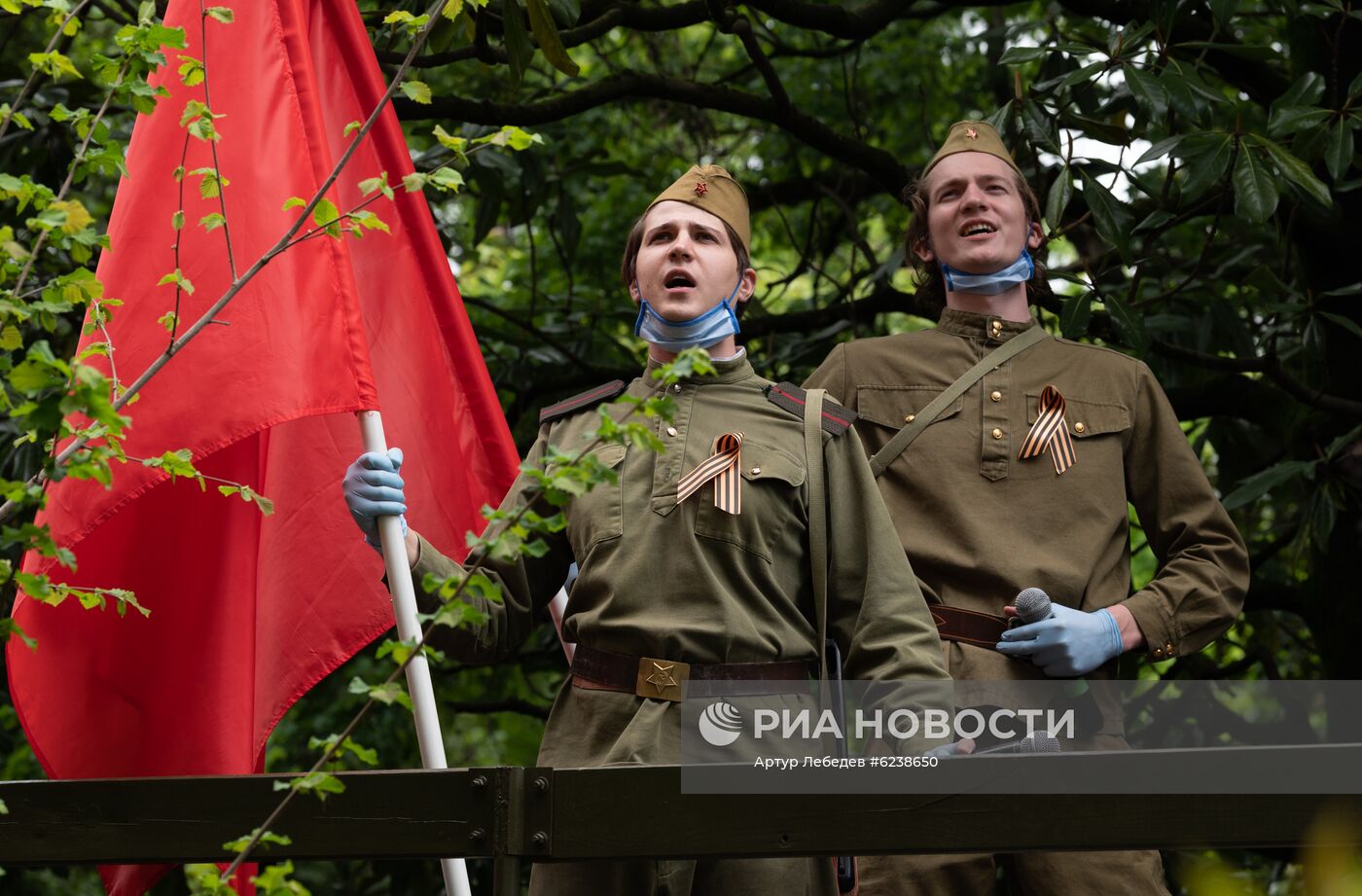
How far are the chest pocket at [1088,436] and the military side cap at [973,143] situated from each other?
0.54 metres

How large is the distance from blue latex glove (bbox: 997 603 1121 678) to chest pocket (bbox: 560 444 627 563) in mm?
777

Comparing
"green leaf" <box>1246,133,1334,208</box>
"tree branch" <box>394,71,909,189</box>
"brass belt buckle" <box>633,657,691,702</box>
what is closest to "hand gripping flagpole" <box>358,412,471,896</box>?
"brass belt buckle" <box>633,657,691,702</box>

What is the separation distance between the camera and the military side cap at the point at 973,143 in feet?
12.1

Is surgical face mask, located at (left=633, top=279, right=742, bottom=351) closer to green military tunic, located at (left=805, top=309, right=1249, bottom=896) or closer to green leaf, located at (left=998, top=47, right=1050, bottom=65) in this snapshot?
green military tunic, located at (left=805, top=309, right=1249, bottom=896)

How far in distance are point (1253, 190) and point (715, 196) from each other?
1.56 m

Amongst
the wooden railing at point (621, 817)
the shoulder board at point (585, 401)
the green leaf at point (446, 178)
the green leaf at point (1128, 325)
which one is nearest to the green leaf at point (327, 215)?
the green leaf at point (446, 178)

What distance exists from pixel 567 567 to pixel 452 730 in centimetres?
594

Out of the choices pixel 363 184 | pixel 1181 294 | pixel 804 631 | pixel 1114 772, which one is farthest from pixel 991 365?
pixel 1181 294

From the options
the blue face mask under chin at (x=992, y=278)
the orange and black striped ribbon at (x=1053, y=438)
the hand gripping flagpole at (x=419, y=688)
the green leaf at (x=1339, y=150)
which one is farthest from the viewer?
the green leaf at (x=1339, y=150)

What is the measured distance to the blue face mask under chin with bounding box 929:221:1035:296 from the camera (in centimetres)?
360

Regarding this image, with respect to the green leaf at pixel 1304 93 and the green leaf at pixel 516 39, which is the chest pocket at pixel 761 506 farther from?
the green leaf at pixel 1304 93

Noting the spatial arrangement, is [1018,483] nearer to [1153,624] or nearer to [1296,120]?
[1153,624]

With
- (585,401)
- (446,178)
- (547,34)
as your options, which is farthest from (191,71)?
(547,34)

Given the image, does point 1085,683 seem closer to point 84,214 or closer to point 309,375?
point 309,375
